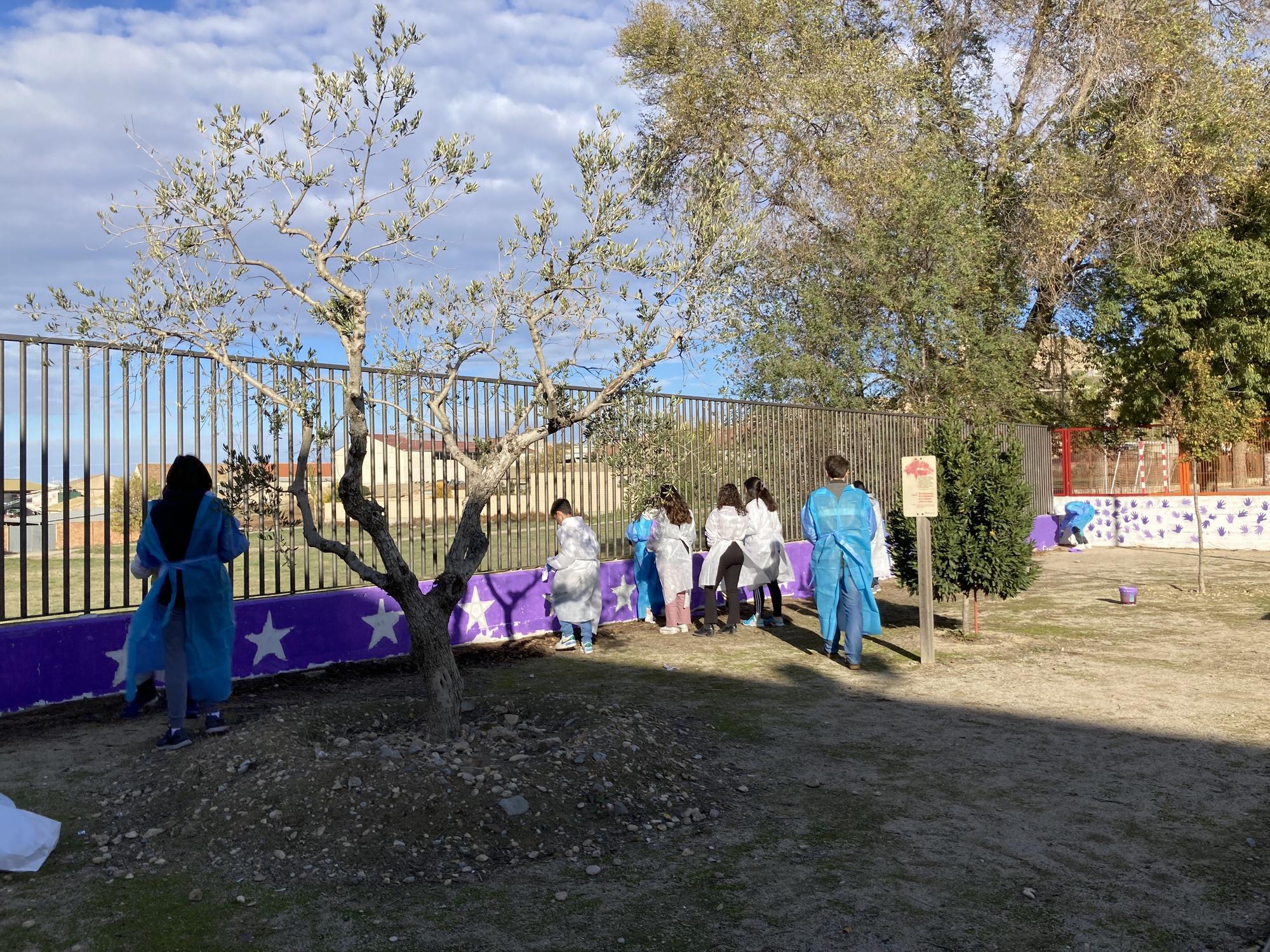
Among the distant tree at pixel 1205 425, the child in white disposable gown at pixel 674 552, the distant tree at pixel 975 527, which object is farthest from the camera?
the distant tree at pixel 1205 425

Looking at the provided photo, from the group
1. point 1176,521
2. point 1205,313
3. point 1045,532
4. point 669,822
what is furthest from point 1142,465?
point 669,822

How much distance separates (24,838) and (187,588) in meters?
2.15

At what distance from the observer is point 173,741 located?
6.00 m

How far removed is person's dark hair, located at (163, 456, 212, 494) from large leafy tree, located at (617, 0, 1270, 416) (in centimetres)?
1401

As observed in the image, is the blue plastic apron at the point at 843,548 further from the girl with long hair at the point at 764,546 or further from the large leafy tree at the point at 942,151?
the large leafy tree at the point at 942,151

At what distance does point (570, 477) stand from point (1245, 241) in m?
18.2

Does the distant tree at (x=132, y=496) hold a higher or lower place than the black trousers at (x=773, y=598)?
higher

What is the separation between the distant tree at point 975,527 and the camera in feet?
31.3

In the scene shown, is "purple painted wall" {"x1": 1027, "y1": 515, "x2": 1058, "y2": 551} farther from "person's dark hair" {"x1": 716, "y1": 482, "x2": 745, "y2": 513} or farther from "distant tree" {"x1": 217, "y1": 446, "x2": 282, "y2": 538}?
"distant tree" {"x1": 217, "y1": 446, "x2": 282, "y2": 538}

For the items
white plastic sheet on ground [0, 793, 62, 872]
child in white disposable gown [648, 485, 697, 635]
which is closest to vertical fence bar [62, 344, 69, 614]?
white plastic sheet on ground [0, 793, 62, 872]

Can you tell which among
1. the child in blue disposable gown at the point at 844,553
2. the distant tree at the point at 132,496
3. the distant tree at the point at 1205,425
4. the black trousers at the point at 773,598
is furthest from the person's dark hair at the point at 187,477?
the distant tree at the point at 1205,425

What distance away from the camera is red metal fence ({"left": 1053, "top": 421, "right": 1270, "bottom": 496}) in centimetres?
2036

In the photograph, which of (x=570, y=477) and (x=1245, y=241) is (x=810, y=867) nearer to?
(x=570, y=477)

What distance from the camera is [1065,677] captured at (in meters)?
8.12
